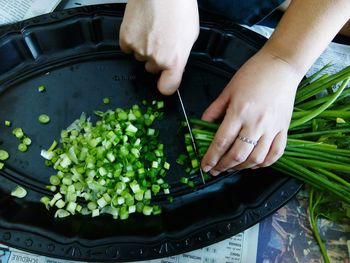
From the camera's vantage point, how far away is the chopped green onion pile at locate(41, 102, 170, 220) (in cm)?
95

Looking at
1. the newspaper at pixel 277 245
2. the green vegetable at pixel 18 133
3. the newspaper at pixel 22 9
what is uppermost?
the newspaper at pixel 22 9

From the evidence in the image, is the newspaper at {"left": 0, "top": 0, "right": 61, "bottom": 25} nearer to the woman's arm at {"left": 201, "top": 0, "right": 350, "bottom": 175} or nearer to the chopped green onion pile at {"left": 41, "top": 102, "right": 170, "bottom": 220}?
the chopped green onion pile at {"left": 41, "top": 102, "right": 170, "bottom": 220}

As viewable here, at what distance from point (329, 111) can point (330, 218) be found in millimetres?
298

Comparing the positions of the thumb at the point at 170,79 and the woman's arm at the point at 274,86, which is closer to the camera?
the woman's arm at the point at 274,86

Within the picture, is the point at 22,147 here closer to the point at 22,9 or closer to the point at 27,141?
the point at 27,141

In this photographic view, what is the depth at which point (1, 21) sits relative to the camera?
3.80ft

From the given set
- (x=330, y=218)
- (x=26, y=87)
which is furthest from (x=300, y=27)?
(x=26, y=87)

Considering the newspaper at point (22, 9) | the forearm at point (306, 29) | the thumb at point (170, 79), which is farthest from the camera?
the newspaper at point (22, 9)

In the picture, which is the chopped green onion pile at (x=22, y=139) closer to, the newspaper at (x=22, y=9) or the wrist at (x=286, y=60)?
the newspaper at (x=22, y=9)

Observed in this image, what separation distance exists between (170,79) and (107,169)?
0.28 metres

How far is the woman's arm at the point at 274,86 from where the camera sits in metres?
0.86

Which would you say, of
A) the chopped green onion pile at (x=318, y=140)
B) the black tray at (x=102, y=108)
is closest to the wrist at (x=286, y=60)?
the chopped green onion pile at (x=318, y=140)

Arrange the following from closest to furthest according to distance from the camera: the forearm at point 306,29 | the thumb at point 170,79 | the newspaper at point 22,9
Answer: the forearm at point 306,29 → the thumb at point 170,79 → the newspaper at point 22,9

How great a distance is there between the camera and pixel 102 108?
1058mm
